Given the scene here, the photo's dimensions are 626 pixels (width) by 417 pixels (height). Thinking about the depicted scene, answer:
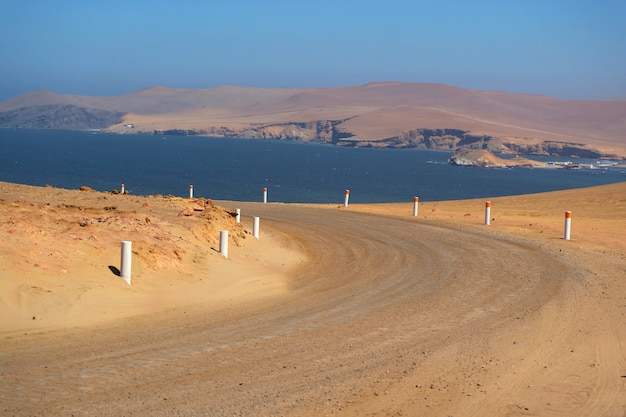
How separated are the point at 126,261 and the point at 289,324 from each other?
10.0 feet

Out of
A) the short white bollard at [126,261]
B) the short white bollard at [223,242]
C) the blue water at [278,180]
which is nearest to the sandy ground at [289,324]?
the short white bollard at [223,242]

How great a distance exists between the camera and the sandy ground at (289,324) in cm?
829

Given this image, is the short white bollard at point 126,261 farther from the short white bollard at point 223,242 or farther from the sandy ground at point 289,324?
the short white bollard at point 223,242

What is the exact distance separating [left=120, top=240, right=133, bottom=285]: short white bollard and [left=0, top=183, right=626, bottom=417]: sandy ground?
0.29 m

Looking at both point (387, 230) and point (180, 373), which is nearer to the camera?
point (180, 373)

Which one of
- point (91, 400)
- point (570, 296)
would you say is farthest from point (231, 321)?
point (570, 296)

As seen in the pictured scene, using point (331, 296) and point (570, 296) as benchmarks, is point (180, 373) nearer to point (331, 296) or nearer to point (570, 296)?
point (331, 296)

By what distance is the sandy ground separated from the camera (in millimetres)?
8289

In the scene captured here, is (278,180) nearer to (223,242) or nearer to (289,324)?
(223,242)

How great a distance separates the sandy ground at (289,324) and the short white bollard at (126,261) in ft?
0.95

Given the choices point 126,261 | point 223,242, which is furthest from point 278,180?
point 126,261

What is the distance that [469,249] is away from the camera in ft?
66.8

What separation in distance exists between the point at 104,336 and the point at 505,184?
304ft

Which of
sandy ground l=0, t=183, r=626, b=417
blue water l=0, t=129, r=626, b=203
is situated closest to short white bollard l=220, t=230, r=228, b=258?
sandy ground l=0, t=183, r=626, b=417
